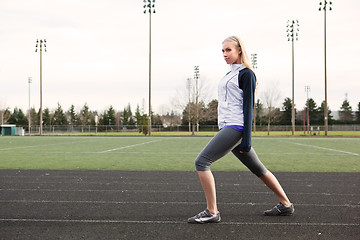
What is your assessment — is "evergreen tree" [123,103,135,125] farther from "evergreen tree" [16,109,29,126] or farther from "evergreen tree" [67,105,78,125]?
"evergreen tree" [16,109,29,126]

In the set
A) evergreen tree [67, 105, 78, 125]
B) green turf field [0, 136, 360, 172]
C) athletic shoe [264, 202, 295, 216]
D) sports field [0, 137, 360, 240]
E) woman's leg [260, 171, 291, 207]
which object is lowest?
green turf field [0, 136, 360, 172]

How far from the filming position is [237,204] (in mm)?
5258

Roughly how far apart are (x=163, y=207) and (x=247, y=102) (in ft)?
7.07

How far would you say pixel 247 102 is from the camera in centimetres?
379

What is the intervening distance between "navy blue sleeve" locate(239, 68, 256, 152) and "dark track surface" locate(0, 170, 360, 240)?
3.26 ft

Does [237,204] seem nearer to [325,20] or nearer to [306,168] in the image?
[306,168]

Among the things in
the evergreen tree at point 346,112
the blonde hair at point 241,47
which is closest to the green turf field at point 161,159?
the blonde hair at point 241,47

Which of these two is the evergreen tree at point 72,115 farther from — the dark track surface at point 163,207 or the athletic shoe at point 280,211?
the athletic shoe at point 280,211

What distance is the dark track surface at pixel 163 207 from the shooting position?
12.7 ft

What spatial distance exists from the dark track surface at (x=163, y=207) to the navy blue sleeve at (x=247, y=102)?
0.99 meters

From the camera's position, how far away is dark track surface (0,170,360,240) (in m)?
3.87

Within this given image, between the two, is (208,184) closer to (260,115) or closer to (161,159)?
(161,159)

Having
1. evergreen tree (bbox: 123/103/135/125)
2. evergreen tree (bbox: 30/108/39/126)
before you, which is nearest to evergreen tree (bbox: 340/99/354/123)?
evergreen tree (bbox: 123/103/135/125)

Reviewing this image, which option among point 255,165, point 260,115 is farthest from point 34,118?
A: point 255,165
